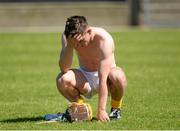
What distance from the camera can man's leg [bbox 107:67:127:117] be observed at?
9.20 meters

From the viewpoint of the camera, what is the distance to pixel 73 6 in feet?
132

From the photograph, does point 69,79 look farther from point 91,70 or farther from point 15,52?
point 15,52

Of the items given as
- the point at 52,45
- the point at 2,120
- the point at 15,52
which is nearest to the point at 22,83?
the point at 2,120

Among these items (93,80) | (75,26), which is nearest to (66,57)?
(93,80)

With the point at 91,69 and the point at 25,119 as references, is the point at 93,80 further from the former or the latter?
the point at 25,119

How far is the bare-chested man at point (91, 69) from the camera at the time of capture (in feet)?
29.4

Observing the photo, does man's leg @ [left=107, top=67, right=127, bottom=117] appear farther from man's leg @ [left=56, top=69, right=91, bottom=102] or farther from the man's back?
man's leg @ [left=56, top=69, right=91, bottom=102]

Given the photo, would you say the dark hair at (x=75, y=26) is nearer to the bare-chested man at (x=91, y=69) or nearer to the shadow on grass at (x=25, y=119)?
the bare-chested man at (x=91, y=69)

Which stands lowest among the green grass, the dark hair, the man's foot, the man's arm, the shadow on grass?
the green grass

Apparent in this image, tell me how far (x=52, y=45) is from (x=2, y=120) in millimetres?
15236

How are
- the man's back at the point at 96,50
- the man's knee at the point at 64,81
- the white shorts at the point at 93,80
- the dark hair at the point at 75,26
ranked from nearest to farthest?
the dark hair at the point at 75,26 → the man's back at the point at 96,50 → the man's knee at the point at 64,81 → the white shorts at the point at 93,80

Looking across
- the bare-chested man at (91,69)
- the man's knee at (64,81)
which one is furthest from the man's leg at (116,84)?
the man's knee at (64,81)

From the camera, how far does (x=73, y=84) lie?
9.38m

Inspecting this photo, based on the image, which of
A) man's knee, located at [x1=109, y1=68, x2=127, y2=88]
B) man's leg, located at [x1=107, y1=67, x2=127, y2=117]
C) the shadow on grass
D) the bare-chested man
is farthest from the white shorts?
the shadow on grass
